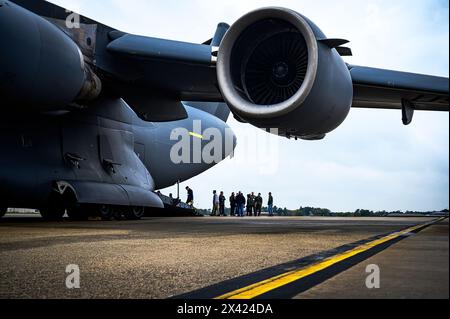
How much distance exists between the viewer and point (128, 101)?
12234 millimetres

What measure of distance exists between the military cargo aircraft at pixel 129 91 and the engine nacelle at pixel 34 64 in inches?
0.7

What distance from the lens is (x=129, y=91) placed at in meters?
11.8

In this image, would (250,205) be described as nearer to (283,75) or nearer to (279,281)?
(283,75)

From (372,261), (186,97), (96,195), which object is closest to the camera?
(372,261)

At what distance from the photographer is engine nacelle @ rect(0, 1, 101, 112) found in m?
7.69

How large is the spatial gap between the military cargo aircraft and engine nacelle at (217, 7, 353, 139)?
0.7 inches

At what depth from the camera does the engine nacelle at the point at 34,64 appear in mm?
7688

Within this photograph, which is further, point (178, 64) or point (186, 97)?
point (186, 97)

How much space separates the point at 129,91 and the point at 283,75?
479cm

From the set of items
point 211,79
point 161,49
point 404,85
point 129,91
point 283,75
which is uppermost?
point 161,49

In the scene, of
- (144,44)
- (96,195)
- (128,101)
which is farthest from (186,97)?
(96,195)

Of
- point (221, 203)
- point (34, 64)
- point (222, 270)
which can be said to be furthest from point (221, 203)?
point (222, 270)
